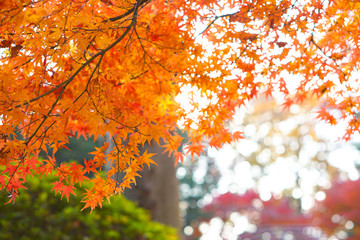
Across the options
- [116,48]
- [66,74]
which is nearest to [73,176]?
[66,74]

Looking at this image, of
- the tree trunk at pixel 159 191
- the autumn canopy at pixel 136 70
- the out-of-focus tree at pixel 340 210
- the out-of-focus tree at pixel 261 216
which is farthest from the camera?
the out-of-focus tree at pixel 261 216

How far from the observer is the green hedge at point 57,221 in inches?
162

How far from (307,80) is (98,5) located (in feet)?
5.54

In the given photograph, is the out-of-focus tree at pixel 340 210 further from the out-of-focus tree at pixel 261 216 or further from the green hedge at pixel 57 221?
the green hedge at pixel 57 221

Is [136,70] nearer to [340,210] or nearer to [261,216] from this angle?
[340,210]

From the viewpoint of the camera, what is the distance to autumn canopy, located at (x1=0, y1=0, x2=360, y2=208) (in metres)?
2.21

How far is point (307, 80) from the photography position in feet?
10.5

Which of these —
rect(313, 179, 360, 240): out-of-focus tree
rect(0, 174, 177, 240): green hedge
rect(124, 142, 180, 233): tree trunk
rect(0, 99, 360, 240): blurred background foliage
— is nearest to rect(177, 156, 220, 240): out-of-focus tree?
rect(0, 99, 360, 240): blurred background foliage

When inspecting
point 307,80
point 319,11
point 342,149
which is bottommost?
point 307,80

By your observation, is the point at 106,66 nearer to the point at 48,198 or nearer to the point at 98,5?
the point at 98,5

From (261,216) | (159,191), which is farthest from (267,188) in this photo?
(159,191)

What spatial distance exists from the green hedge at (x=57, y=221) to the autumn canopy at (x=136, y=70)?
1.13 meters

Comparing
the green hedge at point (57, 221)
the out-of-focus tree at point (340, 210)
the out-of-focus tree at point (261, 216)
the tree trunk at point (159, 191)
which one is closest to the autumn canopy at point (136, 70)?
the green hedge at point (57, 221)

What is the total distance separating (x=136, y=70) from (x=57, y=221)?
2095mm
